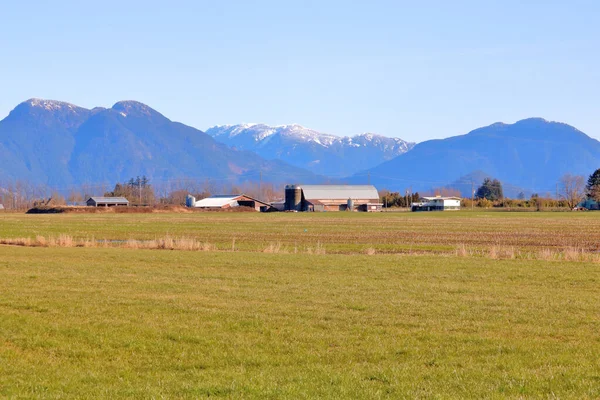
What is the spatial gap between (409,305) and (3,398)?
11.2 m

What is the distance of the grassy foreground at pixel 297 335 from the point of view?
12.2 m

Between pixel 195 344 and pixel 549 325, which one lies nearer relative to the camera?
pixel 195 344

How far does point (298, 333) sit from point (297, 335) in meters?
0.17

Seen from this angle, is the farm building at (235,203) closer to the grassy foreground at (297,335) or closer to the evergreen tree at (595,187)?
the evergreen tree at (595,187)

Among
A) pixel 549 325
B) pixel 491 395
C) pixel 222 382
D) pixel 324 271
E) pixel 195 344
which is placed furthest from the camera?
pixel 324 271

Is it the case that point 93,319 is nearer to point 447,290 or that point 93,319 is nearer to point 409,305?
point 409,305

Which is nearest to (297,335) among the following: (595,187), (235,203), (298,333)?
(298,333)

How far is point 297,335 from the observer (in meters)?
16.2

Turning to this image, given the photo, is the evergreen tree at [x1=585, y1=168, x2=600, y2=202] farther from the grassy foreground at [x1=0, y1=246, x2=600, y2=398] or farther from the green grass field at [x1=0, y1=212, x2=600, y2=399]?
the grassy foreground at [x1=0, y1=246, x2=600, y2=398]

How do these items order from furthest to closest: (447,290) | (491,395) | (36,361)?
(447,290)
(36,361)
(491,395)

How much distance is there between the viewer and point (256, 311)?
19.1m

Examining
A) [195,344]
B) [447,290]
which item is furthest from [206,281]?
[195,344]

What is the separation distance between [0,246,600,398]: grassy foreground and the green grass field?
45mm

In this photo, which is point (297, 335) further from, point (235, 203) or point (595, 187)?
point (595, 187)
